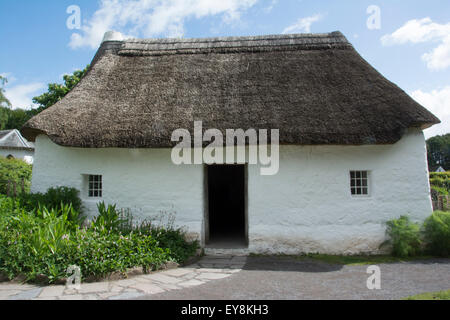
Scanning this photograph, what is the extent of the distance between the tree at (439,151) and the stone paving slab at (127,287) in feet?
184

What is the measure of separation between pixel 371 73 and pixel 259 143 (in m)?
3.88

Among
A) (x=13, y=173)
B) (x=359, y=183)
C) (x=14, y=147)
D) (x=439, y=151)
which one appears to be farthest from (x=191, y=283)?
(x=439, y=151)

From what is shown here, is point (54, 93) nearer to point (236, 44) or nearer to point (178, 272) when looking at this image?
point (236, 44)

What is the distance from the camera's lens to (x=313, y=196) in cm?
664

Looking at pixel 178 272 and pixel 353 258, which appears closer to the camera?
pixel 178 272

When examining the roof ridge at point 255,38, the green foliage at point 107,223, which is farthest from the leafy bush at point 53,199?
the roof ridge at point 255,38

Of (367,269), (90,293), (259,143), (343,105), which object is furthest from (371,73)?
(90,293)

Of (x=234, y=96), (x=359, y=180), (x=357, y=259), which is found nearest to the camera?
(x=357, y=259)

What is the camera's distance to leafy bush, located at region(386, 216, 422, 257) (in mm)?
6215

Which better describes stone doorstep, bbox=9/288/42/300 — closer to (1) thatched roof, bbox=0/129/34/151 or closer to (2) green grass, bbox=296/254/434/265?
(2) green grass, bbox=296/254/434/265

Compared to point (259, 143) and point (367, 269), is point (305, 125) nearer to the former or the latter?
point (259, 143)

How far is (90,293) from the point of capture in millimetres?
4207

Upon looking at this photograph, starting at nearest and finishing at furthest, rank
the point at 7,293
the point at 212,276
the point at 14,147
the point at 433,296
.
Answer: the point at 433,296 < the point at 7,293 < the point at 212,276 < the point at 14,147

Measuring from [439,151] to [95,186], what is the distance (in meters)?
59.5
